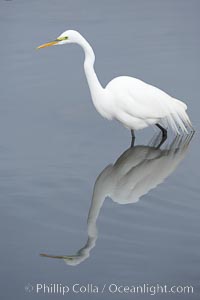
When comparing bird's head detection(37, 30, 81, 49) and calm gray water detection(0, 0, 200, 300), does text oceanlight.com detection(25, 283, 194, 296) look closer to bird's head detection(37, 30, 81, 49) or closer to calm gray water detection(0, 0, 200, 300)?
calm gray water detection(0, 0, 200, 300)

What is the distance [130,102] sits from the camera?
5602 mm

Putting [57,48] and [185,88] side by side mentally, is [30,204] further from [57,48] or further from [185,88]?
[57,48]

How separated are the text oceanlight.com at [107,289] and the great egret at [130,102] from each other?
2008mm

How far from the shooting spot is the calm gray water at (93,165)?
4.07 m

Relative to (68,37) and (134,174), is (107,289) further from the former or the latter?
(68,37)

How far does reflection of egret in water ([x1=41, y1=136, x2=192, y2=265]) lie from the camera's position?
15.8ft

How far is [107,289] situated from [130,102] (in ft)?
6.90

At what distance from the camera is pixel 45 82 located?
22.5 feet

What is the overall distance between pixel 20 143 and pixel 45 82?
51.2 inches

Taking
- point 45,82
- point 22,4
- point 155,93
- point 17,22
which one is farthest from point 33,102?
point 22,4

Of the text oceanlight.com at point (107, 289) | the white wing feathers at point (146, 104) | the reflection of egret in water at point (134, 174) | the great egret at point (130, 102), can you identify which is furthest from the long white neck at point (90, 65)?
the text oceanlight.com at point (107, 289)

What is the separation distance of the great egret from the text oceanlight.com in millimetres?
2008

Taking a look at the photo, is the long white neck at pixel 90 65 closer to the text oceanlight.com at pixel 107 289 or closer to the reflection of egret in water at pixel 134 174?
the reflection of egret in water at pixel 134 174

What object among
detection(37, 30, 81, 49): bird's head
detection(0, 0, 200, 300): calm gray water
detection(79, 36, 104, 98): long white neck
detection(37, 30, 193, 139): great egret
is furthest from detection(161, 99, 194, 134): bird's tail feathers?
detection(37, 30, 81, 49): bird's head
